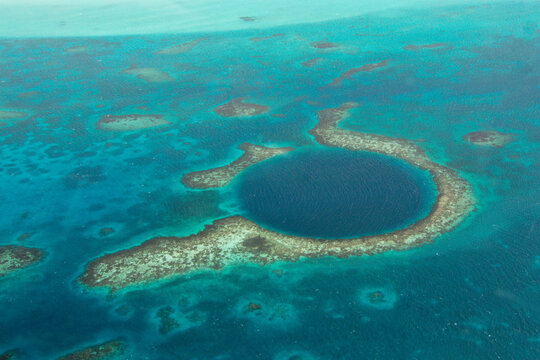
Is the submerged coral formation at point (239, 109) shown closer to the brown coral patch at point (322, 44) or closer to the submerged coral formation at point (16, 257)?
the submerged coral formation at point (16, 257)

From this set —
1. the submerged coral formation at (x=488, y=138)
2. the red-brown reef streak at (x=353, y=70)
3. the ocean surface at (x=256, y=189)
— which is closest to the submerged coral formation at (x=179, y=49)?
the ocean surface at (x=256, y=189)

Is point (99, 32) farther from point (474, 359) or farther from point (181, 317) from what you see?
point (474, 359)

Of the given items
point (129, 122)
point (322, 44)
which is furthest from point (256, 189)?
point (322, 44)

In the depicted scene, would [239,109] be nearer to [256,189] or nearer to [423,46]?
[256,189]

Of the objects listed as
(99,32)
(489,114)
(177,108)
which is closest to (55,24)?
(99,32)

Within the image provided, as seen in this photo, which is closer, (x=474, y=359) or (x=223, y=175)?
(x=474, y=359)

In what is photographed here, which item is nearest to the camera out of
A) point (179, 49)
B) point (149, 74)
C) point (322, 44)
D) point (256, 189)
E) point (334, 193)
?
point (334, 193)
